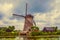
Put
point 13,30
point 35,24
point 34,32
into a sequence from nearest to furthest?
point 34,32
point 35,24
point 13,30

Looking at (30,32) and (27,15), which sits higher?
(27,15)

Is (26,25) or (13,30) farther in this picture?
(13,30)

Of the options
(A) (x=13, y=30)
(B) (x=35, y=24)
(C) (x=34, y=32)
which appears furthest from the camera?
(A) (x=13, y=30)

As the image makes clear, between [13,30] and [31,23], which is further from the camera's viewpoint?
[13,30]

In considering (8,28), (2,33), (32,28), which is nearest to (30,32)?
(32,28)

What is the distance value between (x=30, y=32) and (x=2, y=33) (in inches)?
218

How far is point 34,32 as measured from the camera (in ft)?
139

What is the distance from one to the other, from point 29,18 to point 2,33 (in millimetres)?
5863

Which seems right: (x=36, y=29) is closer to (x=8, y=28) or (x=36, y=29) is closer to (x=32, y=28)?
(x=32, y=28)

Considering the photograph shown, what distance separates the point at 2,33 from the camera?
4538 centimetres

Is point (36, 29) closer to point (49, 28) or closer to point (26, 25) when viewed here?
point (26, 25)

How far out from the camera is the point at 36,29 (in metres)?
44.4

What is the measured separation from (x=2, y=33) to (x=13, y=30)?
17.3 ft

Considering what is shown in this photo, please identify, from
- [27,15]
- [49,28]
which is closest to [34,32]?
[27,15]
